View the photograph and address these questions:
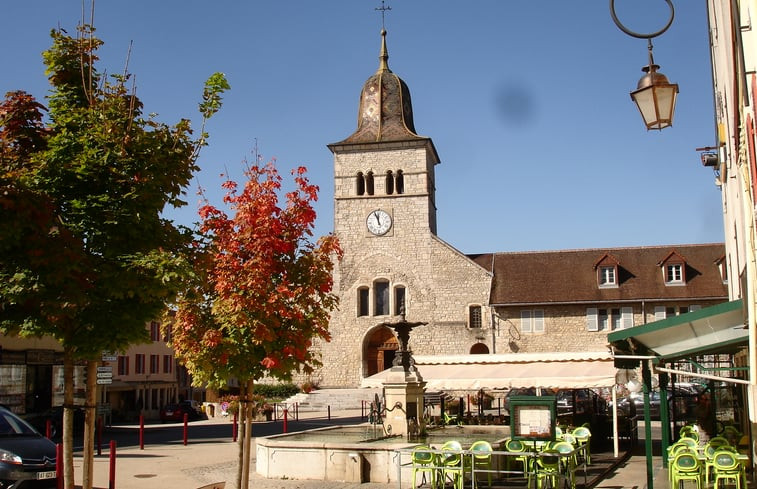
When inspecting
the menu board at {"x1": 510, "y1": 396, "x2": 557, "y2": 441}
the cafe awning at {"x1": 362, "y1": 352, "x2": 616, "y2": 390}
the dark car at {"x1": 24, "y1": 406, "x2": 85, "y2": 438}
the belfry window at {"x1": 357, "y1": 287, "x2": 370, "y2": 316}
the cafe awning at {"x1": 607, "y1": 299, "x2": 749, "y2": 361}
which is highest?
the belfry window at {"x1": 357, "y1": 287, "x2": 370, "y2": 316}

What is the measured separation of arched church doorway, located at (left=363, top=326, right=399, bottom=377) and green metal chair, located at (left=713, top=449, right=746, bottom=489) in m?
32.6

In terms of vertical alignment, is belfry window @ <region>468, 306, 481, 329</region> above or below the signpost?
above

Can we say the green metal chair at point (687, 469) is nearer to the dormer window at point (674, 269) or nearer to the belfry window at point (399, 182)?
the dormer window at point (674, 269)

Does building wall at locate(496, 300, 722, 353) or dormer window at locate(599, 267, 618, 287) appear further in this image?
dormer window at locate(599, 267, 618, 287)

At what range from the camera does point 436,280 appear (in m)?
42.5

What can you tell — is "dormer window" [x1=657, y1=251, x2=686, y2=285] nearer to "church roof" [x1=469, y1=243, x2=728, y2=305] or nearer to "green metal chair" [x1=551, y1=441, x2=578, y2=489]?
"church roof" [x1=469, y1=243, x2=728, y2=305]

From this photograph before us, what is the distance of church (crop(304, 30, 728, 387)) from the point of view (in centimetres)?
4066

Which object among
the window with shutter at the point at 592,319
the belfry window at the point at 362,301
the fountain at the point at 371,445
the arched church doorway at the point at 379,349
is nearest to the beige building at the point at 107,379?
the fountain at the point at 371,445

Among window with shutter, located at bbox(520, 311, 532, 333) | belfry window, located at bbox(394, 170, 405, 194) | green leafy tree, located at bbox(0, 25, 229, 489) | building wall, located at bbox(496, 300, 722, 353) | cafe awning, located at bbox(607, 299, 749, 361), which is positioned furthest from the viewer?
belfry window, located at bbox(394, 170, 405, 194)

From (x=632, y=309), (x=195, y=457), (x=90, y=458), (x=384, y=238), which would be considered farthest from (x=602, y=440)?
(x=384, y=238)

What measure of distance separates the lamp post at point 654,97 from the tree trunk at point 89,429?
564 centimetres

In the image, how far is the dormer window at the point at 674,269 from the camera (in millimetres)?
40625

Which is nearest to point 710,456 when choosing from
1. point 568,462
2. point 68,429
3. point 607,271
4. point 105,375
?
point 568,462

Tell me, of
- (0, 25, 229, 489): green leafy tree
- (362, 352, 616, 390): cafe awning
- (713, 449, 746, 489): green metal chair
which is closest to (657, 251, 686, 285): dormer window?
(362, 352, 616, 390): cafe awning
